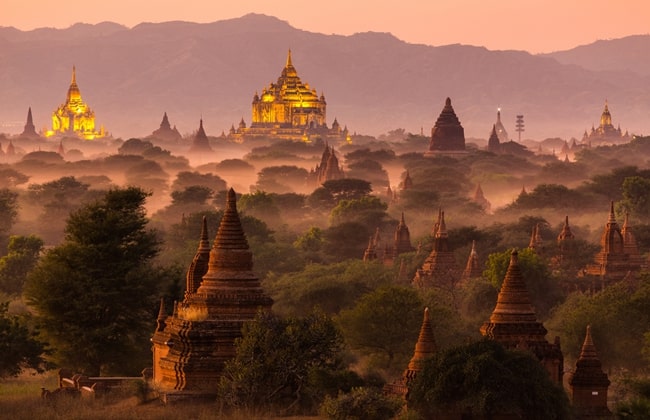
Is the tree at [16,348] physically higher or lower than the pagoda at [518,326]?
lower

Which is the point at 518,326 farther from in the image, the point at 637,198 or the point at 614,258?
the point at 637,198

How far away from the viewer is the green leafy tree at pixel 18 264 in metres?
96.7

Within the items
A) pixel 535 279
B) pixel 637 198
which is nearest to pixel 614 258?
pixel 535 279

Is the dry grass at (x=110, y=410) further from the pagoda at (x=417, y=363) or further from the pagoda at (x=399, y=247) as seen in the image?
the pagoda at (x=399, y=247)

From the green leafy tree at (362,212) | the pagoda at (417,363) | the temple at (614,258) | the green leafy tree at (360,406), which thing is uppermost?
the green leafy tree at (362,212)

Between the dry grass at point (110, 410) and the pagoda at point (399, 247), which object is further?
the pagoda at point (399, 247)

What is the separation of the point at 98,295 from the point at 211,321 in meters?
9.45

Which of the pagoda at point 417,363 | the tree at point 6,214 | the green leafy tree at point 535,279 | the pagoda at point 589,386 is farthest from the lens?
the tree at point 6,214

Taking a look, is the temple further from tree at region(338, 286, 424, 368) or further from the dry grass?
the dry grass

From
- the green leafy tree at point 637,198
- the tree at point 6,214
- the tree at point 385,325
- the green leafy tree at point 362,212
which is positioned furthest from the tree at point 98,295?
the green leafy tree at point 637,198

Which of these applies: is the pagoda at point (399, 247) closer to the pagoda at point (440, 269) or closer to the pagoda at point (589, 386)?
the pagoda at point (440, 269)

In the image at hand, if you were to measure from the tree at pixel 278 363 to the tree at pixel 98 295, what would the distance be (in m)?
10.4

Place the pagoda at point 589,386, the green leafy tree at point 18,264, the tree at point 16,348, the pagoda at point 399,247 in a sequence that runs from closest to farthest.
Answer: the pagoda at point 589,386
the tree at point 16,348
the green leafy tree at point 18,264
the pagoda at point 399,247

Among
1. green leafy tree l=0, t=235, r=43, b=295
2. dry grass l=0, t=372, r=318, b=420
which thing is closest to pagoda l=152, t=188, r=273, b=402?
dry grass l=0, t=372, r=318, b=420
